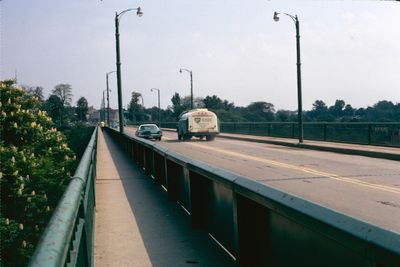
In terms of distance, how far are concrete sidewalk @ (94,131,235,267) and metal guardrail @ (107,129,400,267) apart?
25 cm

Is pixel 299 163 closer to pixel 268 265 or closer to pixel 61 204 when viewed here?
pixel 268 265

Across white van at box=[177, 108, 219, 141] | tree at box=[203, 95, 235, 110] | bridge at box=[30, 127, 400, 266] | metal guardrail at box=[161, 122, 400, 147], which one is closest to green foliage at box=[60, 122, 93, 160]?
white van at box=[177, 108, 219, 141]

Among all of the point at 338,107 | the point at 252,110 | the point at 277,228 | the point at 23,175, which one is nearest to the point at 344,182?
the point at 277,228

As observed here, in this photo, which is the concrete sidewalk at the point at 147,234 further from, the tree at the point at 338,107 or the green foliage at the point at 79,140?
the tree at the point at 338,107

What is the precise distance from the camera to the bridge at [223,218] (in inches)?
97.3

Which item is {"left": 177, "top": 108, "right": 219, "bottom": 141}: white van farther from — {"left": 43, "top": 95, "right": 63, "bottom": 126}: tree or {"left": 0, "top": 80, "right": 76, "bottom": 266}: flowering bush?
{"left": 43, "top": 95, "right": 63, "bottom": 126}: tree

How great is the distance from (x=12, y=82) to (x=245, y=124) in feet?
74.7

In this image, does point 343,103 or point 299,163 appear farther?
point 343,103

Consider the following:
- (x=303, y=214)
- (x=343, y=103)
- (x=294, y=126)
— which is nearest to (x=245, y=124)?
(x=294, y=126)

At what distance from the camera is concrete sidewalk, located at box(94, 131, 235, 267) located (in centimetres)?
588

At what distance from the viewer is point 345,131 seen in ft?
90.9

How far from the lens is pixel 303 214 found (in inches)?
116

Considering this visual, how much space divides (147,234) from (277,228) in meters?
3.78

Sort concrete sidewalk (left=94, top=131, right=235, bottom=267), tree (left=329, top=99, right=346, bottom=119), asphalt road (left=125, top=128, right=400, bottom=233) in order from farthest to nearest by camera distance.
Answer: tree (left=329, top=99, right=346, bottom=119), asphalt road (left=125, top=128, right=400, bottom=233), concrete sidewalk (left=94, top=131, right=235, bottom=267)
